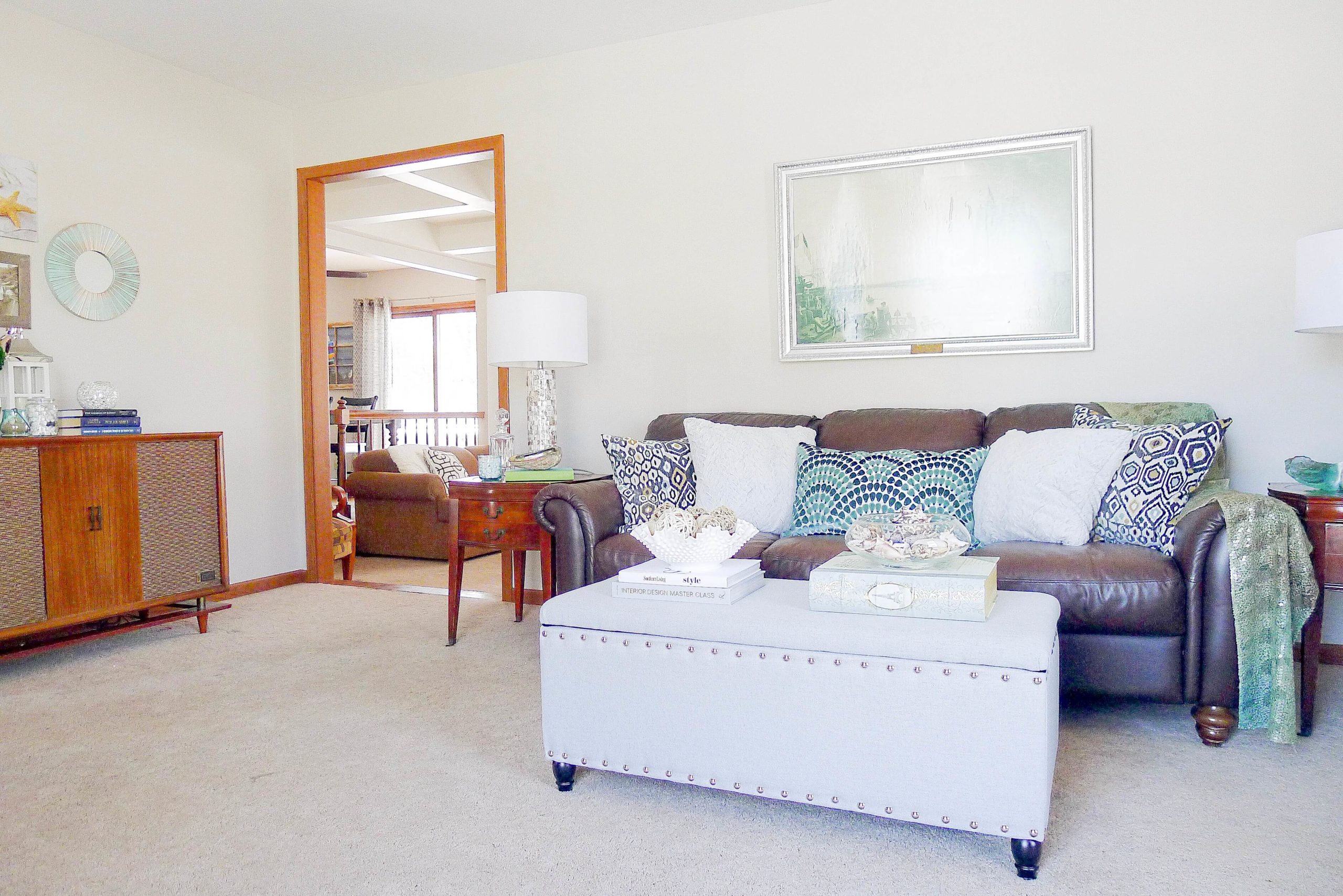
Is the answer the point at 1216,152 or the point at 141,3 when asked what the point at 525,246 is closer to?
the point at 141,3

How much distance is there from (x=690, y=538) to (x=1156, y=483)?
1.41 metres

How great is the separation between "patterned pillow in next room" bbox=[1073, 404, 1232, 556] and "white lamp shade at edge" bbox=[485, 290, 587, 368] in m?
2.04

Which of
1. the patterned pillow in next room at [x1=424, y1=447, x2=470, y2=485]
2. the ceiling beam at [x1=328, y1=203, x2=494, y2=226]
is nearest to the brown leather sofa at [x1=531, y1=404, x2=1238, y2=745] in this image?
the patterned pillow in next room at [x1=424, y1=447, x2=470, y2=485]

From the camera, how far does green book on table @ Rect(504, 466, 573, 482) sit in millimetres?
3302

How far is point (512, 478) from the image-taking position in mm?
3303

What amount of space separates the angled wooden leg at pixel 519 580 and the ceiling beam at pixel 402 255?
3.81 m

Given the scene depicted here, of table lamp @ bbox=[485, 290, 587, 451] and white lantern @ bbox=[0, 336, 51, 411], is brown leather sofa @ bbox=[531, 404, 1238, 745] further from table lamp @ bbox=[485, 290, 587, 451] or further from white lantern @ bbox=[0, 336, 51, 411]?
white lantern @ bbox=[0, 336, 51, 411]

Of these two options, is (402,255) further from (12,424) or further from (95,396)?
(12,424)

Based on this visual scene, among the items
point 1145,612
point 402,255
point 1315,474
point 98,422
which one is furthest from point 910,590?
point 402,255

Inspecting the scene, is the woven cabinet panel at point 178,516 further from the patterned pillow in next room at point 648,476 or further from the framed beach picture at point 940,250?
the framed beach picture at point 940,250

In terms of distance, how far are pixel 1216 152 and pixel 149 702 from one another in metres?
3.93

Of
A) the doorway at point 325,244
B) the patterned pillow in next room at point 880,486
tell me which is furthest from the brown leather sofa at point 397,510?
the patterned pillow in next room at point 880,486

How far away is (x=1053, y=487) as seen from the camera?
8.27 ft

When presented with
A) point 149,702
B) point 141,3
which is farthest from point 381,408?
point 149,702
